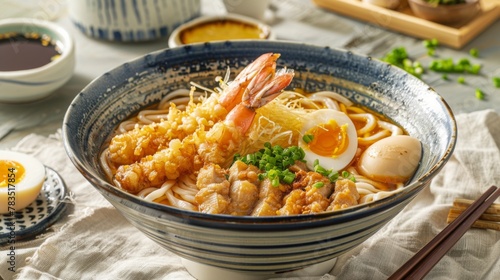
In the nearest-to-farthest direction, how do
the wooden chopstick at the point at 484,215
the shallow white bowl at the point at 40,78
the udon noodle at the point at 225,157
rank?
the udon noodle at the point at 225,157
the wooden chopstick at the point at 484,215
the shallow white bowl at the point at 40,78

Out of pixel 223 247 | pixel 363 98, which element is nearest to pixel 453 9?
pixel 363 98

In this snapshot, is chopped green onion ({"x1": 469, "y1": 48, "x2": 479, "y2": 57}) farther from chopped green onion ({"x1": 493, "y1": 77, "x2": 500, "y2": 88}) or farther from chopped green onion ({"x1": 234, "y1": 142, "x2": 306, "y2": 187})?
chopped green onion ({"x1": 234, "y1": 142, "x2": 306, "y2": 187})

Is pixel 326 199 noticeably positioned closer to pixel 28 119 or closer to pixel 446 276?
pixel 446 276

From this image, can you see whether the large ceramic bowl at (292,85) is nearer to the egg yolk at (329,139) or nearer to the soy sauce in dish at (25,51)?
the egg yolk at (329,139)

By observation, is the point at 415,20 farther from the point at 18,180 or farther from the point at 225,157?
the point at 18,180

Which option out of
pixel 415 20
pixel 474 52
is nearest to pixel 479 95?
pixel 474 52

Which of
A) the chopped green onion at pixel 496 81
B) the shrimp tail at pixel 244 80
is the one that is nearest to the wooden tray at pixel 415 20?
the chopped green onion at pixel 496 81
